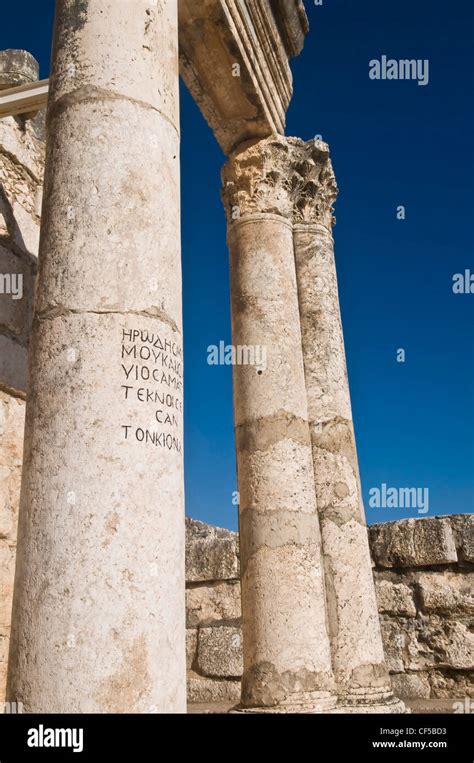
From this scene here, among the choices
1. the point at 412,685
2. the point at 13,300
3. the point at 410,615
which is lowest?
the point at 412,685

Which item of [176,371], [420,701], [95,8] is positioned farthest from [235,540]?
[95,8]

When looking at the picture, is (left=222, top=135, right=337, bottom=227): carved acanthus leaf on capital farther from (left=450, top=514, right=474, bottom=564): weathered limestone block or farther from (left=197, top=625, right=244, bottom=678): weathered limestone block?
(left=197, top=625, right=244, bottom=678): weathered limestone block

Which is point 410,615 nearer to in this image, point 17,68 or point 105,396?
point 105,396

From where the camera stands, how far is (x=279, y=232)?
331 inches

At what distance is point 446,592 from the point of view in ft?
32.6

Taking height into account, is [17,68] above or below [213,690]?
above

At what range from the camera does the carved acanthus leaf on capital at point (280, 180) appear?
8.55 m

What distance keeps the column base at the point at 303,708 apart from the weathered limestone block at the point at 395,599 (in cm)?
384

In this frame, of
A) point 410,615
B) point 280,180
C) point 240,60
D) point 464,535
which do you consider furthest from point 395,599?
point 240,60

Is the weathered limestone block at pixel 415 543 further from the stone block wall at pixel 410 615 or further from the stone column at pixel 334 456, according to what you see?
the stone column at pixel 334 456

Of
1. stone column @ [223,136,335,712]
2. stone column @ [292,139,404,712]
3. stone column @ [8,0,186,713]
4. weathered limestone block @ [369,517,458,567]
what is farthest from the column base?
weathered limestone block @ [369,517,458,567]

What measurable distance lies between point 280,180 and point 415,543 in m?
5.34

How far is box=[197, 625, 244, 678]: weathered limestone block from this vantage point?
10.2 m

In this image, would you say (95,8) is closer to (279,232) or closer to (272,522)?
(279,232)
